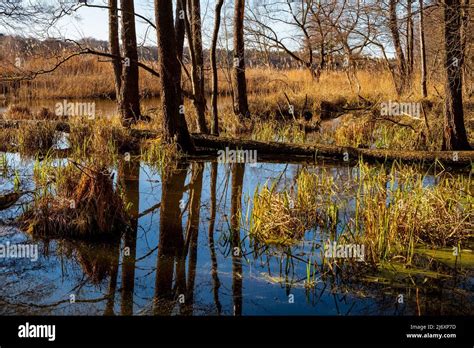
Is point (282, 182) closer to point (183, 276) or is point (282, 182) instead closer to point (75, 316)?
point (183, 276)

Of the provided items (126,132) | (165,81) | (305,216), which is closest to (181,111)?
(165,81)

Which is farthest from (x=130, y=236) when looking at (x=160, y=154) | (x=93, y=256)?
(x=160, y=154)

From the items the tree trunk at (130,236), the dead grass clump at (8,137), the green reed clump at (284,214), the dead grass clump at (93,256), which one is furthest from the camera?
the dead grass clump at (8,137)

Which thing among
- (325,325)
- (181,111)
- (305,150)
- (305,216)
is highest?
(181,111)

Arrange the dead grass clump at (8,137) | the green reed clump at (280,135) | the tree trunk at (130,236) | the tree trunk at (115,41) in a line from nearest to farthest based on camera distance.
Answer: the tree trunk at (130,236) < the dead grass clump at (8,137) < the green reed clump at (280,135) < the tree trunk at (115,41)

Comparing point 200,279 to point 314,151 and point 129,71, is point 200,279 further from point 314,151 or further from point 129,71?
point 129,71

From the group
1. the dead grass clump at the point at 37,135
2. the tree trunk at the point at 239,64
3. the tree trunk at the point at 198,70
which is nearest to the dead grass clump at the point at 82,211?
the tree trunk at the point at 198,70

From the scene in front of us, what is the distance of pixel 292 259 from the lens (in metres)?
5.24

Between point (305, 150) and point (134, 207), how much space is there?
3.95m

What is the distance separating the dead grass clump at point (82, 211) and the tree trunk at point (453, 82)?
5349 mm

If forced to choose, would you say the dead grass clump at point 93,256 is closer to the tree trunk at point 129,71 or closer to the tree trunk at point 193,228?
the tree trunk at point 193,228

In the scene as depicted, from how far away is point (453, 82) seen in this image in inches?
356

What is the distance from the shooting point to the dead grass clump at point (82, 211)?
576cm

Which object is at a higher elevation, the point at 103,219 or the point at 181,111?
the point at 181,111
